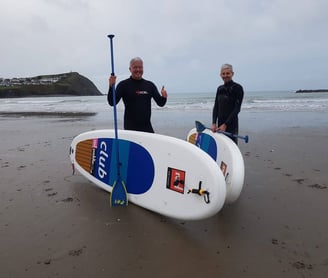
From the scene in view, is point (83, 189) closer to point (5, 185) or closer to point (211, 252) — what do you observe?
point (5, 185)

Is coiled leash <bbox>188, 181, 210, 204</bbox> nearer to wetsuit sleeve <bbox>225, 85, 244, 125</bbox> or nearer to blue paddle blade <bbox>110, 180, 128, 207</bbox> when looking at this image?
blue paddle blade <bbox>110, 180, 128, 207</bbox>

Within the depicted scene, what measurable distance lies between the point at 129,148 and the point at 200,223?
3.60ft

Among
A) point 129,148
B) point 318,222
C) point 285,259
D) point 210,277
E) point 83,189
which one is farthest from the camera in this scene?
point 83,189

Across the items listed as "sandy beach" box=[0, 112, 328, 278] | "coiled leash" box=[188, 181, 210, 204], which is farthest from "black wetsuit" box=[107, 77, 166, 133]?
"coiled leash" box=[188, 181, 210, 204]

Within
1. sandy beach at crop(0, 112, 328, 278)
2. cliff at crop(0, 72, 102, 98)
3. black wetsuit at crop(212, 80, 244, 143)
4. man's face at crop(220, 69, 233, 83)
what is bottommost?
cliff at crop(0, 72, 102, 98)

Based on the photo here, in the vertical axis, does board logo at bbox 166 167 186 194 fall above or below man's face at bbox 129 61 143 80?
below

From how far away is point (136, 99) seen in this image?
3121 mm

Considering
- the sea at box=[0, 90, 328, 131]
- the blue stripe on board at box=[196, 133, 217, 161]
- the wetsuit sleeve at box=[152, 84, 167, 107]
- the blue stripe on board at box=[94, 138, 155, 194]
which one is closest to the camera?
the blue stripe on board at box=[94, 138, 155, 194]

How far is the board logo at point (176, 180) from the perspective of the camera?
253cm

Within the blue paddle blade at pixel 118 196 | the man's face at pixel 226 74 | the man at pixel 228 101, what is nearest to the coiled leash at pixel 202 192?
the blue paddle blade at pixel 118 196

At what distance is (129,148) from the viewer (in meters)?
3.11

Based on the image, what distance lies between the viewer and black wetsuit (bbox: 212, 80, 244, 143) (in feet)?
11.0

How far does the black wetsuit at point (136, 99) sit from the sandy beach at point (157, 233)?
915 mm

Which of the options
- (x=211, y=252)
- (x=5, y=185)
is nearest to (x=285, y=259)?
(x=211, y=252)
